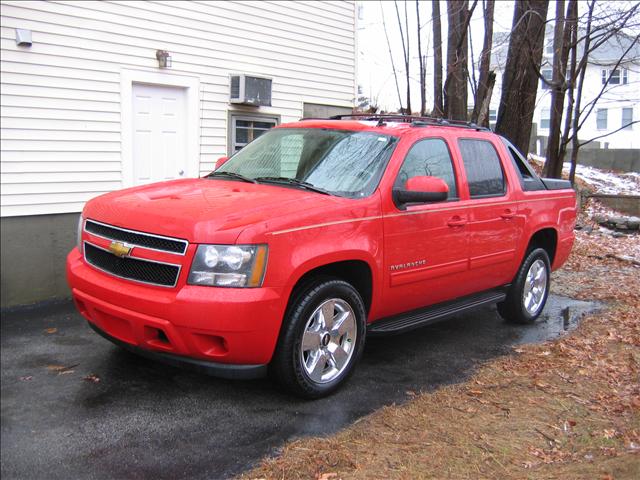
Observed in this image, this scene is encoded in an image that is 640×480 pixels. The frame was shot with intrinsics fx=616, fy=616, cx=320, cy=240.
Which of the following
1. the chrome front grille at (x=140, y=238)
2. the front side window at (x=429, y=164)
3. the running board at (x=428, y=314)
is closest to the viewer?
the chrome front grille at (x=140, y=238)

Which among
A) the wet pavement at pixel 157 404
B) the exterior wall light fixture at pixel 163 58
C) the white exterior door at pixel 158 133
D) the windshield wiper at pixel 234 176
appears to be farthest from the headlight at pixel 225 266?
the exterior wall light fixture at pixel 163 58

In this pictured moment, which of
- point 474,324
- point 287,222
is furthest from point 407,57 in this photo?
point 287,222

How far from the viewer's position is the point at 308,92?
1028cm

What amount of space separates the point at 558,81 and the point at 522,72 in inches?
82.9

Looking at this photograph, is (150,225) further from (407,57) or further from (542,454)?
(407,57)

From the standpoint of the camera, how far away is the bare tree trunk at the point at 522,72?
9430 millimetres

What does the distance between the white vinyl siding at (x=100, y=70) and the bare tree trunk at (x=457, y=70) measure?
2.49m

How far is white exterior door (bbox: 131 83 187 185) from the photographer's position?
8094 mm

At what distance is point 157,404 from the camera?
156 inches

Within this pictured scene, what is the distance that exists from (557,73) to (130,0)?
312 inches

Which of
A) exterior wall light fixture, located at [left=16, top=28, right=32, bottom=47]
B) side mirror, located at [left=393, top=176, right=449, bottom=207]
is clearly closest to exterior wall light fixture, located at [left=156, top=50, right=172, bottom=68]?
exterior wall light fixture, located at [left=16, top=28, right=32, bottom=47]

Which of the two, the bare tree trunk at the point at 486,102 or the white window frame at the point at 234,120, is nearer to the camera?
the white window frame at the point at 234,120

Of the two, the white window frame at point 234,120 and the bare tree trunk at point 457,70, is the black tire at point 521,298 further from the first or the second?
the white window frame at point 234,120

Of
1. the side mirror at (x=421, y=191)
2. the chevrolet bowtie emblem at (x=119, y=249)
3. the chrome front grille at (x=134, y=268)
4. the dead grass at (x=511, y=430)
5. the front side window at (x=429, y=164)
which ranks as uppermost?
the front side window at (x=429, y=164)
